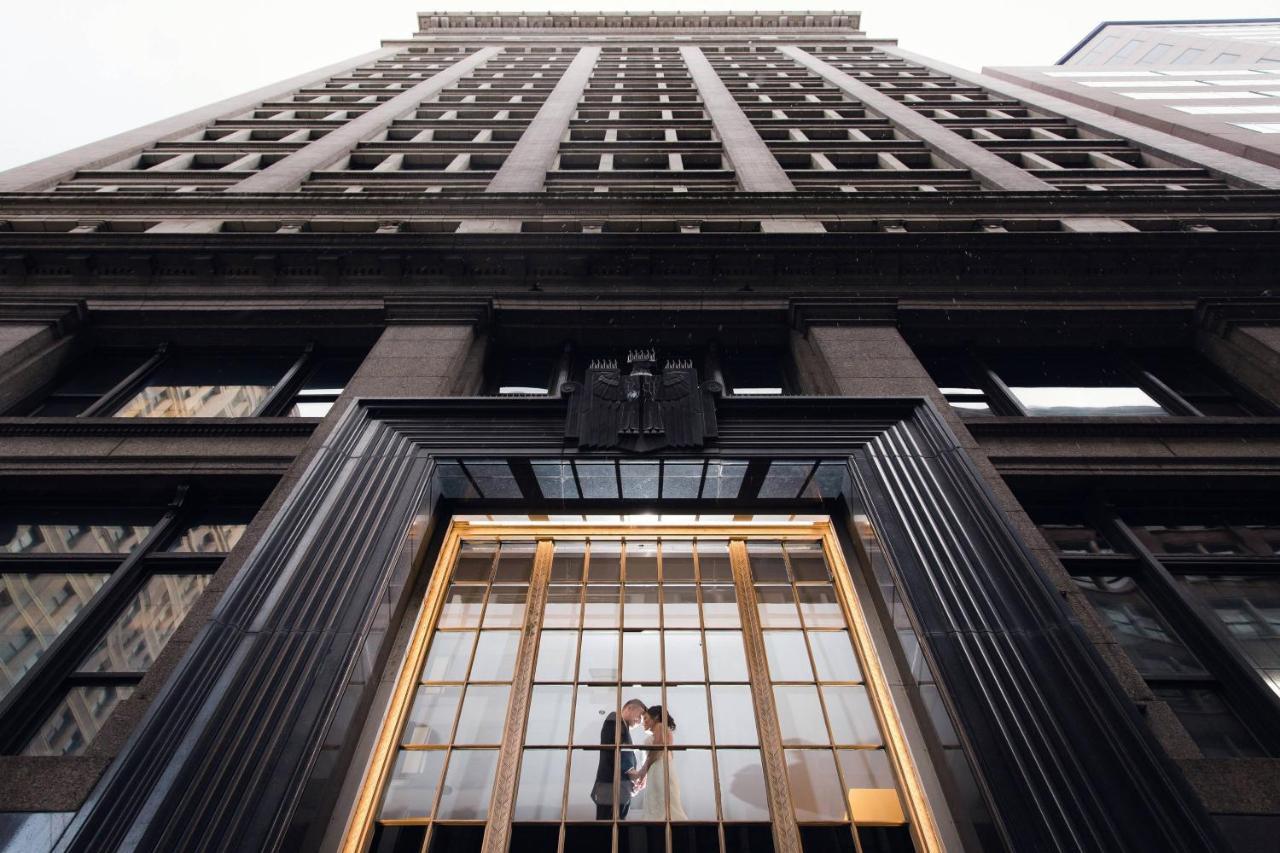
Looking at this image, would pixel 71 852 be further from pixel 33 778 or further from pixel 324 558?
pixel 324 558

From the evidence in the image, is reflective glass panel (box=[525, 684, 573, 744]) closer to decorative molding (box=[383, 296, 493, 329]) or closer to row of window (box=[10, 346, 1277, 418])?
row of window (box=[10, 346, 1277, 418])

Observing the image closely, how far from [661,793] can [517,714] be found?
5.16ft

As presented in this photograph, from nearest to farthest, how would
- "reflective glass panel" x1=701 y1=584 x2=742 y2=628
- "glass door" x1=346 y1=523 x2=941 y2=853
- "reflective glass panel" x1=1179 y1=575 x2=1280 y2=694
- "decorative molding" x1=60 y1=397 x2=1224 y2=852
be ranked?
"decorative molding" x1=60 y1=397 x2=1224 y2=852, "glass door" x1=346 y1=523 x2=941 y2=853, "reflective glass panel" x1=1179 y1=575 x2=1280 y2=694, "reflective glass panel" x1=701 y1=584 x2=742 y2=628

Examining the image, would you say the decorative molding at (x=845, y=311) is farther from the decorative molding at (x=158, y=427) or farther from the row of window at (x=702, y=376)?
the decorative molding at (x=158, y=427)

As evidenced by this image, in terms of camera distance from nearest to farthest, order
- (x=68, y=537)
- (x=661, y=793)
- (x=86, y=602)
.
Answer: (x=661, y=793)
(x=86, y=602)
(x=68, y=537)

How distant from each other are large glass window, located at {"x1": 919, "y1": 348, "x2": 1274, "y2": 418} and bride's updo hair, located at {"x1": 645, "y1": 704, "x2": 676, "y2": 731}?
6252mm

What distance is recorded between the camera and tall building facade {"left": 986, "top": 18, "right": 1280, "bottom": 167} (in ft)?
71.6

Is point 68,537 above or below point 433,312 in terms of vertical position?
below

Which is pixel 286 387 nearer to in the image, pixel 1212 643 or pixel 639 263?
pixel 639 263

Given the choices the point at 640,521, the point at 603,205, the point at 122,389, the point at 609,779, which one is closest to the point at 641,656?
the point at 609,779

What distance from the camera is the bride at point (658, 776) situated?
539cm

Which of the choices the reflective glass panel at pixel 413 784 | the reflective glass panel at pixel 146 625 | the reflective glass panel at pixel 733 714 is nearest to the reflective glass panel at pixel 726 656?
the reflective glass panel at pixel 733 714

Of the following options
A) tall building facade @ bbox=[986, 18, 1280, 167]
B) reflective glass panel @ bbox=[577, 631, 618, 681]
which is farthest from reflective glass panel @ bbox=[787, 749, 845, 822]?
tall building facade @ bbox=[986, 18, 1280, 167]

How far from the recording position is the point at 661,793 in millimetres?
5523
